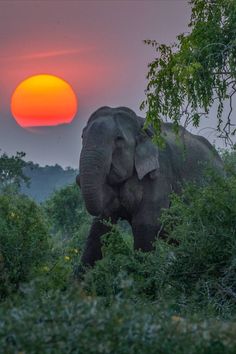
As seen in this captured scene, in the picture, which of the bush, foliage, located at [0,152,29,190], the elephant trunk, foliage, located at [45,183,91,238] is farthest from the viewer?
foliage, located at [0,152,29,190]

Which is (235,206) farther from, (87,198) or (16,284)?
(87,198)

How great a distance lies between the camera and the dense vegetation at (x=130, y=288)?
5.70m

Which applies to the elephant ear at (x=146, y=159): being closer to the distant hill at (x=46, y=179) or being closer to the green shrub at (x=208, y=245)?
the green shrub at (x=208, y=245)

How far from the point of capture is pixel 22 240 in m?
12.3

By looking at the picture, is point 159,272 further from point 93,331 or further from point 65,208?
point 65,208

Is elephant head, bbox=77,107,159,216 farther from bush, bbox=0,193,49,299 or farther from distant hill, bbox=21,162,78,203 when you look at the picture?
distant hill, bbox=21,162,78,203

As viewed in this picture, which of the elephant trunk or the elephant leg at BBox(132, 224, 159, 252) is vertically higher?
the elephant trunk

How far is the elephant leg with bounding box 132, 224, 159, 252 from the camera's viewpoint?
17141 mm

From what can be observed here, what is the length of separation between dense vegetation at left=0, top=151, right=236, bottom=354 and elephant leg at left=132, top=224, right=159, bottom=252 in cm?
320

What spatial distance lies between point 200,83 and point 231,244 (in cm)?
325

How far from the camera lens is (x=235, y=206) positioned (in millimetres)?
11219

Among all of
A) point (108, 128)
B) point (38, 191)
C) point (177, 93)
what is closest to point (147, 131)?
point (108, 128)

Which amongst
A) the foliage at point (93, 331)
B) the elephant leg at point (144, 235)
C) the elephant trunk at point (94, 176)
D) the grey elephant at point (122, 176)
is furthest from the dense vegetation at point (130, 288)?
the elephant leg at point (144, 235)

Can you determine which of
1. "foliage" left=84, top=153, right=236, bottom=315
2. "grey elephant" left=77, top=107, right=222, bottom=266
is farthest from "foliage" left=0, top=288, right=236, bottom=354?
"grey elephant" left=77, top=107, right=222, bottom=266
